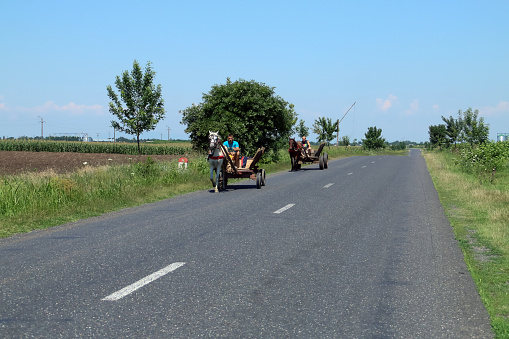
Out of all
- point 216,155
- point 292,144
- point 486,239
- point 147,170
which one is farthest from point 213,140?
point 292,144

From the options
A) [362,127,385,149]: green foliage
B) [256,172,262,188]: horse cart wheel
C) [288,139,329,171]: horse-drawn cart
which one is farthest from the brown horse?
[362,127,385,149]: green foliage

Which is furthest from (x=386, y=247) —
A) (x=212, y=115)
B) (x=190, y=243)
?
(x=212, y=115)

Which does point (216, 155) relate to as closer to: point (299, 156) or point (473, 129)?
point (299, 156)

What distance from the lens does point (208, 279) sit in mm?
6387

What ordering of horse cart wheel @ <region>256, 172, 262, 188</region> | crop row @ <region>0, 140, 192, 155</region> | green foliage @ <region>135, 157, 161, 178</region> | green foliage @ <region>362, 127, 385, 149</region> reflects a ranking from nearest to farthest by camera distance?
horse cart wheel @ <region>256, 172, 262, 188</region>
green foliage @ <region>135, 157, 161, 178</region>
crop row @ <region>0, 140, 192, 155</region>
green foliage @ <region>362, 127, 385, 149</region>

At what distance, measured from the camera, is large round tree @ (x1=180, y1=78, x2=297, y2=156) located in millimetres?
37031

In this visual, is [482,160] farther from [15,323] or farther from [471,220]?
[15,323]

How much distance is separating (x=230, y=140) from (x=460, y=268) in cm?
1362

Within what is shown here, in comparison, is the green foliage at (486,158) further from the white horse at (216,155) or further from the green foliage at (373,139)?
the green foliage at (373,139)

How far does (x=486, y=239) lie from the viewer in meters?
9.91

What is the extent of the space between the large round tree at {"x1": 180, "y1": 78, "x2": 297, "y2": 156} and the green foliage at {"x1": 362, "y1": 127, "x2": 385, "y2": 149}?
2843 inches

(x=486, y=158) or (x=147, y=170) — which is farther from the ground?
(x=486, y=158)

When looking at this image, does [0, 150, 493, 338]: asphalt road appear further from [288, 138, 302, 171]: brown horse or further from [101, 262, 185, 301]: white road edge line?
[288, 138, 302, 171]: brown horse

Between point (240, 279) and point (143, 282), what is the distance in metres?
1.16
